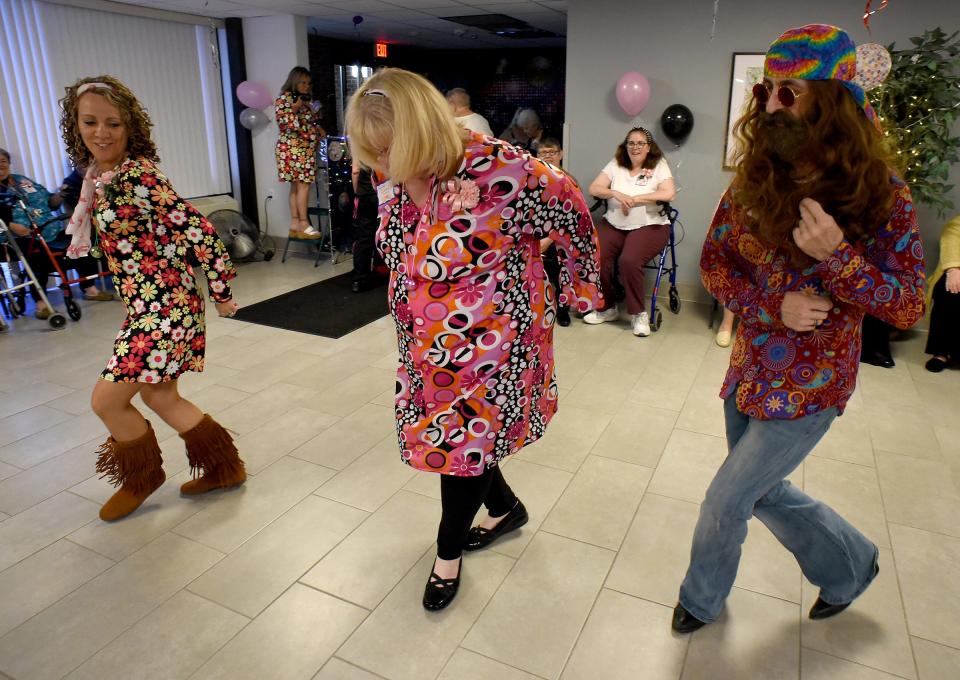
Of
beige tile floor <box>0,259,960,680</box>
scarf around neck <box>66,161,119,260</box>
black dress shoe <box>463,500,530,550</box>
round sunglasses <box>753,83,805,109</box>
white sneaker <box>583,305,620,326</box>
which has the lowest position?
beige tile floor <box>0,259,960,680</box>

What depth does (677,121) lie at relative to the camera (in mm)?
4980

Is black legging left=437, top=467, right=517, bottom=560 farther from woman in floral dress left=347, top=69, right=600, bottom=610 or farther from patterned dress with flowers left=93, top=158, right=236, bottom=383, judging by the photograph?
patterned dress with flowers left=93, top=158, right=236, bottom=383

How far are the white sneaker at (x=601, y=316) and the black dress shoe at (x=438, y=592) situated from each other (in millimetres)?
3001

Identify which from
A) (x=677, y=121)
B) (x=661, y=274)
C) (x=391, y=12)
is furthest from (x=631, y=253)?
(x=391, y=12)

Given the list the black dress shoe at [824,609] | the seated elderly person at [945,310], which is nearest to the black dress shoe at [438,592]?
the black dress shoe at [824,609]

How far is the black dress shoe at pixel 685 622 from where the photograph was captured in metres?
1.91

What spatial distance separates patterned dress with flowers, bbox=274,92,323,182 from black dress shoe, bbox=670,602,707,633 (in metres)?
5.71

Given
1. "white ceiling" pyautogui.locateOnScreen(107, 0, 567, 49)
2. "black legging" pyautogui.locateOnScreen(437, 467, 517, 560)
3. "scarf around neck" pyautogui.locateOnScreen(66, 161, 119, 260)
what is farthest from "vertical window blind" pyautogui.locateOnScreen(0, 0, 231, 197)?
"black legging" pyautogui.locateOnScreen(437, 467, 517, 560)

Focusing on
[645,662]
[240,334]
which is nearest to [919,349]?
[645,662]

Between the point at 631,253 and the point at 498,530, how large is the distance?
277 centimetres

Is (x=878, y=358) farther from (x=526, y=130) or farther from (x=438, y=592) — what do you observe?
(x=526, y=130)

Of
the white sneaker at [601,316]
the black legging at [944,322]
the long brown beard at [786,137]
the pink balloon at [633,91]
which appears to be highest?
the pink balloon at [633,91]

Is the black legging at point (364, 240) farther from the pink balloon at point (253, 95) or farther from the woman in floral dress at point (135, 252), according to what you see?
the woman in floral dress at point (135, 252)

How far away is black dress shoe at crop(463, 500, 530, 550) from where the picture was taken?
2289 millimetres
